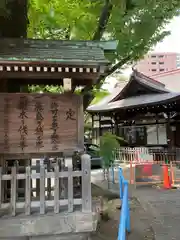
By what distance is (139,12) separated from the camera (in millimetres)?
6305

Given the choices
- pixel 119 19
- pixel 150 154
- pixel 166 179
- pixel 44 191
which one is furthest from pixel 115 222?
pixel 150 154

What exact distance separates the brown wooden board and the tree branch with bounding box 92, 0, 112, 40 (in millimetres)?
2507

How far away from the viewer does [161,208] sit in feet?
25.4

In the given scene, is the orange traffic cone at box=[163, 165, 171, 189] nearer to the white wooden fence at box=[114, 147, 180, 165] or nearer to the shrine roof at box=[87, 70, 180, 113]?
the white wooden fence at box=[114, 147, 180, 165]

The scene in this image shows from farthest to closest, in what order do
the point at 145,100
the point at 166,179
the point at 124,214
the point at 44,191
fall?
the point at 145,100 < the point at 166,179 < the point at 44,191 < the point at 124,214

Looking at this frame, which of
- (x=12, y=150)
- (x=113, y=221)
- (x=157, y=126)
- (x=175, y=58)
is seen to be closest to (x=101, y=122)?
(x=157, y=126)

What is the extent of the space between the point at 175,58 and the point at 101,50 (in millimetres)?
98997

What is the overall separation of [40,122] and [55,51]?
4.92ft

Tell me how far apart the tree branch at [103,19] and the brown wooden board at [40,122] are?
251 cm

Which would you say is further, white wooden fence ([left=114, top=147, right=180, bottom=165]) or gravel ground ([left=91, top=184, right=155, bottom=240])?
white wooden fence ([left=114, top=147, right=180, bottom=165])

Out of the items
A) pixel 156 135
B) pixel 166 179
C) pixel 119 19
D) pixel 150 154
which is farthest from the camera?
pixel 156 135

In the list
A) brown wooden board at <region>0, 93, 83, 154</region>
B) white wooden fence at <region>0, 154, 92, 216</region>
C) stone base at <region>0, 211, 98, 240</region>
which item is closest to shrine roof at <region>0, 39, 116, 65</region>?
brown wooden board at <region>0, 93, 83, 154</region>

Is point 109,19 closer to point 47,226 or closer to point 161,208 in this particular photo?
point 47,226

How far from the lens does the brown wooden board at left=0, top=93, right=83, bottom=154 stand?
5477 mm
